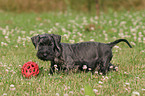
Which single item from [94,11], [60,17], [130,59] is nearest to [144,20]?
[94,11]

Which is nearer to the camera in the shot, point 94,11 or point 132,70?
point 132,70

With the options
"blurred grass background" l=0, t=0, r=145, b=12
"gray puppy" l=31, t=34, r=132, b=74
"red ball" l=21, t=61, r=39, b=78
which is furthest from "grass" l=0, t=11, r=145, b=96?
"blurred grass background" l=0, t=0, r=145, b=12

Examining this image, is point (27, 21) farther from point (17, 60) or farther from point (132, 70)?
point (132, 70)

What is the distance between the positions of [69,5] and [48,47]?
35.2ft

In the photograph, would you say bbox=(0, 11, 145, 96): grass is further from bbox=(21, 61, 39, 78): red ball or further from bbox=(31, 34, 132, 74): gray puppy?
bbox=(31, 34, 132, 74): gray puppy

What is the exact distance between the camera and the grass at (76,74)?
4.37 m

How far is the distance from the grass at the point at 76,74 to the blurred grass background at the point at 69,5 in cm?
292

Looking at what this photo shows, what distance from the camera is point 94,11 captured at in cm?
1476

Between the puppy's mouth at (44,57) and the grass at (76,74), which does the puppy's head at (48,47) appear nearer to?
the puppy's mouth at (44,57)

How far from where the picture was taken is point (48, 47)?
16.1 feet

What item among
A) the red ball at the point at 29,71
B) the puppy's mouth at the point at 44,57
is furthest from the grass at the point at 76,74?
the puppy's mouth at the point at 44,57

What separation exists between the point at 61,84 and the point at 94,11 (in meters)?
10.6

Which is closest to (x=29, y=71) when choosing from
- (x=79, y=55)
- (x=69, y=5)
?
(x=79, y=55)

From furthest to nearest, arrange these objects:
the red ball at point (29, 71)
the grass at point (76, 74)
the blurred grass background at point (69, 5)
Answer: the blurred grass background at point (69, 5) < the red ball at point (29, 71) < the grass at point (76, 74)
